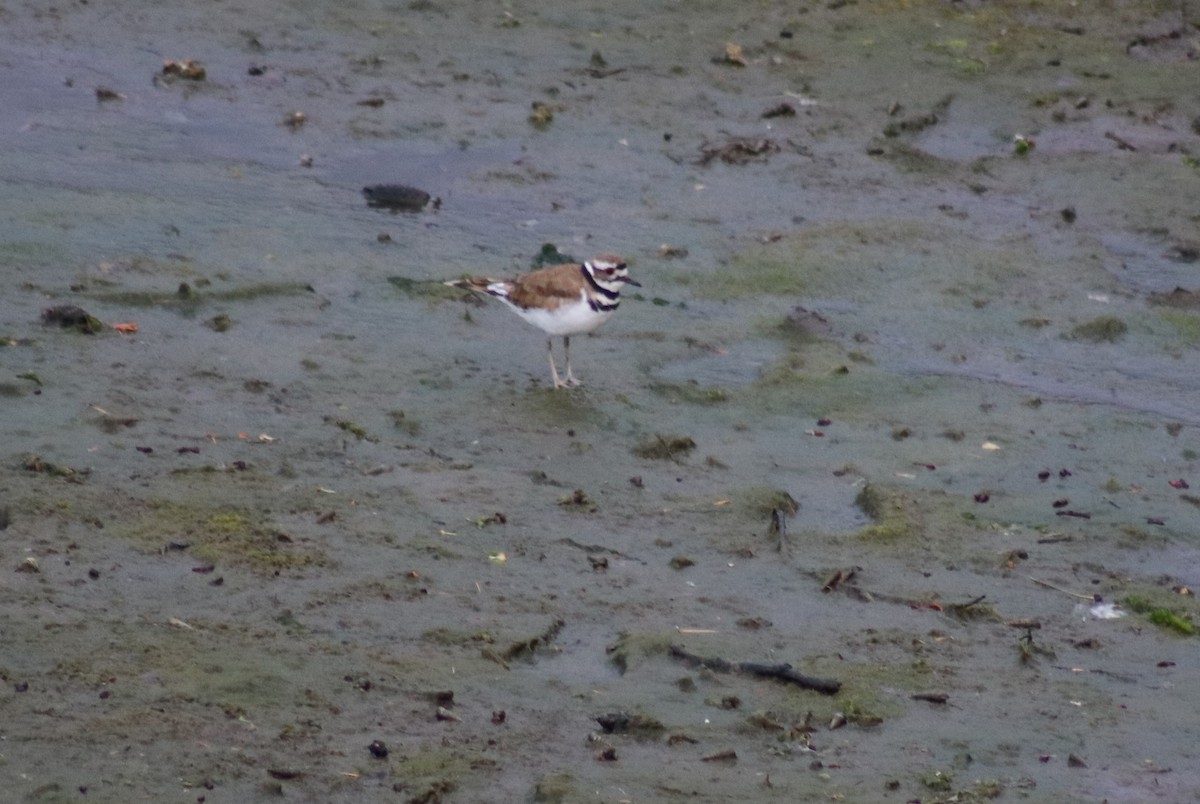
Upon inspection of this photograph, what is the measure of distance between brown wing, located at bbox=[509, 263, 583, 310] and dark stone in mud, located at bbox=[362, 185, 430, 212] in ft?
6.25

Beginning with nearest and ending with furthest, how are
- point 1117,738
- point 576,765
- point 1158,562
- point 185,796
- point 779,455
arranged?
1. point 185,796
2. point 576,765
3. point 1117,738
4. point 1158,562
5. point 779,455

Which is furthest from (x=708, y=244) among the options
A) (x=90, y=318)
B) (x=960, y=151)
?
(x=90, y=318)

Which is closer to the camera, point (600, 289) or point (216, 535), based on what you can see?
point (216, 535)

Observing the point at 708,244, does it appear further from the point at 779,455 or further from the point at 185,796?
the point at 185,796

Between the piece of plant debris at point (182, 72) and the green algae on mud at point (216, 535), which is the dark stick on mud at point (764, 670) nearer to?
the green algae on mud at point (216, 535)

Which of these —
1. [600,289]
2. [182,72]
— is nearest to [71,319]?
[600,289]

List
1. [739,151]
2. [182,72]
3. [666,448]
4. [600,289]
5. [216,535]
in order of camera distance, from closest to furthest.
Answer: [216,535] → [666,448] → [600,289] → [739,151] → [182,72]

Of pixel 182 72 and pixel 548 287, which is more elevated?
pixel 182 72

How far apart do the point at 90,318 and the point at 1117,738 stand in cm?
Answer: 526

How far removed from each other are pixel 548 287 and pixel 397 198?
91.8 inches

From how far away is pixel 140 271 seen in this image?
32.1ft

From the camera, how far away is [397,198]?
11125 millimetres

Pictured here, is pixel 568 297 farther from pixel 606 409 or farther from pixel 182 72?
pixel 182 72

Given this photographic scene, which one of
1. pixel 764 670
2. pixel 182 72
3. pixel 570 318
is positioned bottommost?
pixel 764 670
